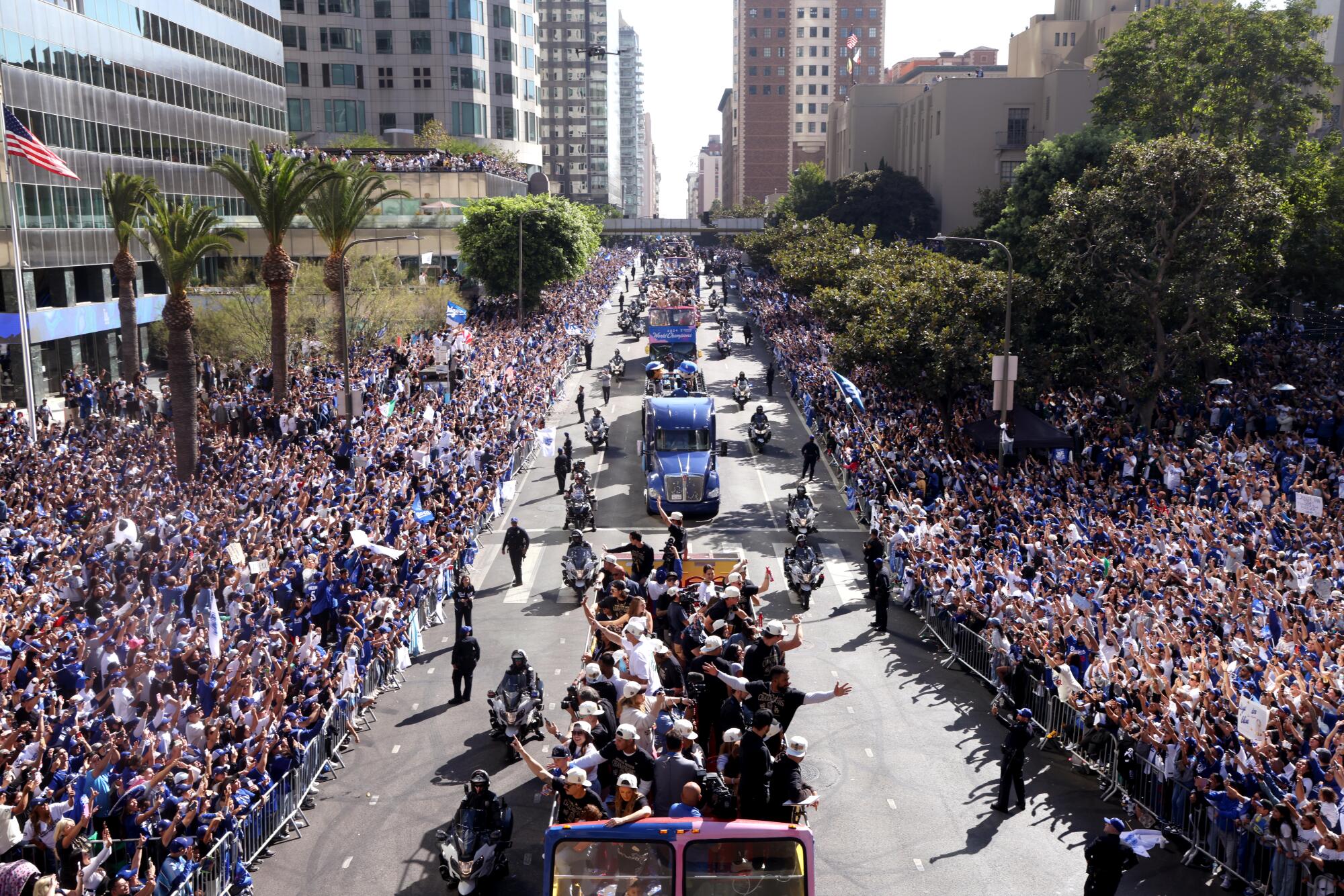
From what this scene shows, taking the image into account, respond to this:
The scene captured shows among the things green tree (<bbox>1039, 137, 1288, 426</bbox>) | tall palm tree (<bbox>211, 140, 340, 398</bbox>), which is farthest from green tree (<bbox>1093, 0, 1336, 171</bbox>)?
tall palm tree (<bbox>211, 140, 340, 398</bbox>)

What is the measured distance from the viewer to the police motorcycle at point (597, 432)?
39.7m

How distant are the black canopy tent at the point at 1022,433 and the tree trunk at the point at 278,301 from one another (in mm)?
19832

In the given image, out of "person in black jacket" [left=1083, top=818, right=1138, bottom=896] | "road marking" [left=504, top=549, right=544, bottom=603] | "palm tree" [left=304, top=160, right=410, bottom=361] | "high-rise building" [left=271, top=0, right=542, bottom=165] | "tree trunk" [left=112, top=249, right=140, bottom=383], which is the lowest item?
"road marking" [left=504, top=549, right=544, bottom=603]

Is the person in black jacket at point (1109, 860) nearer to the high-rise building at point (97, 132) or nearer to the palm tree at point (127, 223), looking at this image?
the high-rise building at point (97, 132)

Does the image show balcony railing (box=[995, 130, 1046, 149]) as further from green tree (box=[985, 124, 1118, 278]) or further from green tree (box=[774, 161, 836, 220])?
green tree (box=[985, 124, 1118, 278])

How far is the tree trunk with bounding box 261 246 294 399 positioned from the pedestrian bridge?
103109 millimetres

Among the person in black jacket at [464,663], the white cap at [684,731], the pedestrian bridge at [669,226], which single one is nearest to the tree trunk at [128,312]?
the person in black jacket at [464,663]

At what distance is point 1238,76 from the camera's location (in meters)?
42.5

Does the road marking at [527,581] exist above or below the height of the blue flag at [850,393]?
below

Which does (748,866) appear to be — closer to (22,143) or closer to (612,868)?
(612,868)

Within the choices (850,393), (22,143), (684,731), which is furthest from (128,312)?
(684,731)

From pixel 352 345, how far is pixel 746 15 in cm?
14832

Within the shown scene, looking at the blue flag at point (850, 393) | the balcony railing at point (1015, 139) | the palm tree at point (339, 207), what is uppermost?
the balcony railing at point (1015, 139)

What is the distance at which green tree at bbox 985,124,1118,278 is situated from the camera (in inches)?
1875
